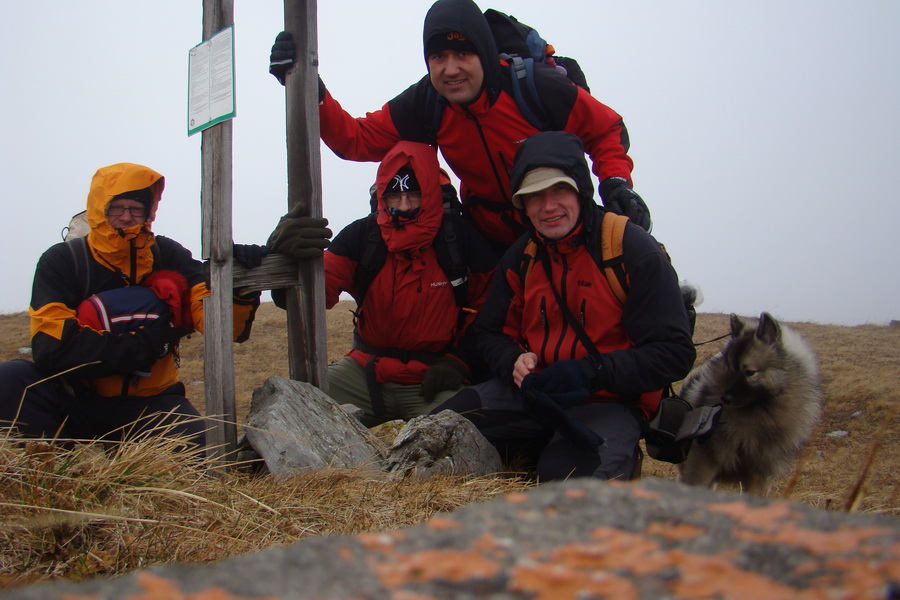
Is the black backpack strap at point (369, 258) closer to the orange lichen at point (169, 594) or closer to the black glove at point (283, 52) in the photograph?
the black glove at point (283, 52)

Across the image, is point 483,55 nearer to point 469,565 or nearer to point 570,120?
point 570,120

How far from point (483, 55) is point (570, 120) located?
826mm

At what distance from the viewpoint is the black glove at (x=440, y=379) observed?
573 centimetres

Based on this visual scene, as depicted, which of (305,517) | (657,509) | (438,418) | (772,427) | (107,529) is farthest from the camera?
(772,427)

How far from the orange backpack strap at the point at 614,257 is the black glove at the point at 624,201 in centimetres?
36

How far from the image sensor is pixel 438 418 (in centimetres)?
457

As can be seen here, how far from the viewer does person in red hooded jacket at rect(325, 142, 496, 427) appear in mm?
5719

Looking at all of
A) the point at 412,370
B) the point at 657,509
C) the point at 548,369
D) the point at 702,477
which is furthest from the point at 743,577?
the point at 412,370

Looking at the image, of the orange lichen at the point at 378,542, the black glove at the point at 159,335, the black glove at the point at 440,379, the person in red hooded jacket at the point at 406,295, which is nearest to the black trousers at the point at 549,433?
the black glove at the point at 440,379

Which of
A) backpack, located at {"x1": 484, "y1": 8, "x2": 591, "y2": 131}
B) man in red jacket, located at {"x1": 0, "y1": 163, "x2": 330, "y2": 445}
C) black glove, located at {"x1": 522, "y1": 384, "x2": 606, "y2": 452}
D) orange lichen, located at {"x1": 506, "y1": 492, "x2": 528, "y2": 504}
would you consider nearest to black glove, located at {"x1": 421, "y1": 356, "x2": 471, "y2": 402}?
black glove, located at {"x1": 522, "y1": 384, "x2": 606, "y2": 452}

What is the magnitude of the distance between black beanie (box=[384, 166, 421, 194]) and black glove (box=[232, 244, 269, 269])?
1310mm

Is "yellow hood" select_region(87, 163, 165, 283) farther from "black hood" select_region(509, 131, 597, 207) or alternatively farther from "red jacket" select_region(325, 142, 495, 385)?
"black hood" select_region(509, 131, 597, 207)

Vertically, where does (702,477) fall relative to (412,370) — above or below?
below

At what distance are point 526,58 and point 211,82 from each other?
2.51 metres
